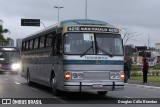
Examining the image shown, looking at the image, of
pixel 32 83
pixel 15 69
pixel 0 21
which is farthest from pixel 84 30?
pixel 0 21

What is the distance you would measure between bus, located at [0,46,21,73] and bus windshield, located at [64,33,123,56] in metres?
33.9

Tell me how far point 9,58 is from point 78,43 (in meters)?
35.0

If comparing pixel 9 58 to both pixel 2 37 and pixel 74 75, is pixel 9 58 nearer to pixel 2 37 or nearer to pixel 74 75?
pixel 74 75

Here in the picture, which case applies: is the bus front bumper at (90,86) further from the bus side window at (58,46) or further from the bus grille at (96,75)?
the bus side window at (58,46)

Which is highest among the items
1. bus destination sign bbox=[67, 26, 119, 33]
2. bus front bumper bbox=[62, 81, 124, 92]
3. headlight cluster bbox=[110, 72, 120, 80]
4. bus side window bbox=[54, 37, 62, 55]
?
bus destination sign bbox=[67, 26, 119, 33]

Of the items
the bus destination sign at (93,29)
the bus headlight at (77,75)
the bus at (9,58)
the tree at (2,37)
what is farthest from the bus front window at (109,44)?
the tree at (2,37)

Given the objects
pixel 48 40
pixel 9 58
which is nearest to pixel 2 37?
pixel 9 58

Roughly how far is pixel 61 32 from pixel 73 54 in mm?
1209

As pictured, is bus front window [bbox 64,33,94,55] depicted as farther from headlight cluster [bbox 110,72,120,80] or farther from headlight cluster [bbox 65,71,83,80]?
headlight cluster [bbox 110,72,120,80]

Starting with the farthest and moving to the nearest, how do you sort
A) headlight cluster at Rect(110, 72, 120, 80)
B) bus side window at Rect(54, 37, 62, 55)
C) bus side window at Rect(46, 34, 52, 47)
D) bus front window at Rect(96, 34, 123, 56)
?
bus side window at Rect(46, 34, 52, 47)
bus side window at Rect(54, 37, 62, 55)
bus front window at Rect(96, 34, 123, 56)
headlight cluster at Rect(110, 72, 120, 80)

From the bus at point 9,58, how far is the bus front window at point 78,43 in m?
33.9

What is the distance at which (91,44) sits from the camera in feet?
60.5

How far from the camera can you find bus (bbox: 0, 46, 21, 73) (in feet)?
170

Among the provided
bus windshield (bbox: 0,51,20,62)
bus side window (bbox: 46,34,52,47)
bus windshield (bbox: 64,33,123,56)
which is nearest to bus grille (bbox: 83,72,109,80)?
bus windshield (bbox: 64,33,123,56)
